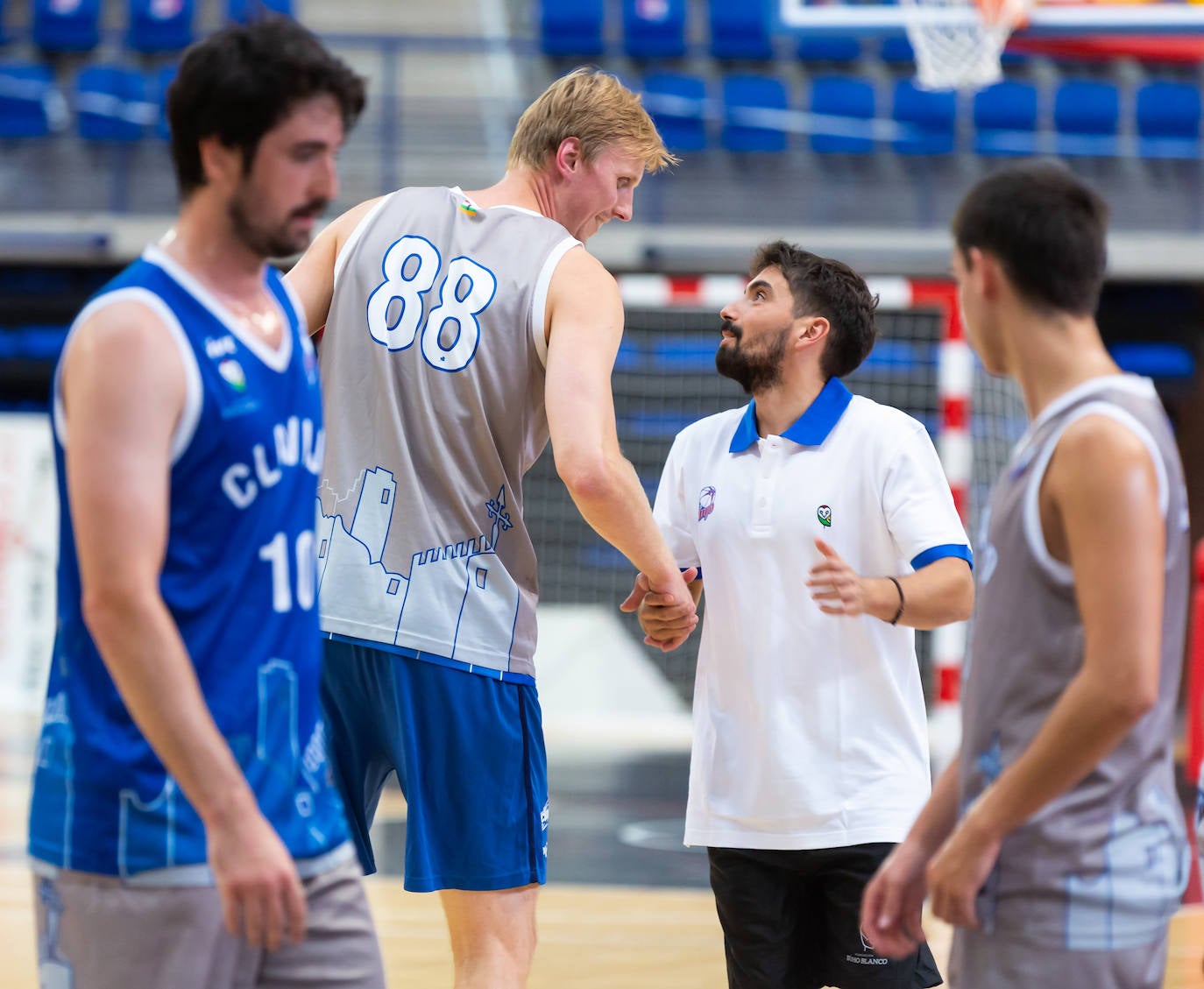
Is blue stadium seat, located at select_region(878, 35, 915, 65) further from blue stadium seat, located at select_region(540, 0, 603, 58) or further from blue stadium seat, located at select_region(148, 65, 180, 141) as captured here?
blue stadium seat, located at select_region(148, 65, 180, 141)

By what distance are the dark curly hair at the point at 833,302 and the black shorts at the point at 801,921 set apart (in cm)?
100

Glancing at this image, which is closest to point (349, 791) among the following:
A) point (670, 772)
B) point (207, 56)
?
point (207, 56)

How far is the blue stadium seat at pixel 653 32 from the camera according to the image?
14727mm

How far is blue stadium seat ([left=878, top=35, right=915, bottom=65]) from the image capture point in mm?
14719

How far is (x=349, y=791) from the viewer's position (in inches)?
109

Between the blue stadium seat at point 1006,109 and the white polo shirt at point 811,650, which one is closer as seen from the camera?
the white polo shirt at point 811,650

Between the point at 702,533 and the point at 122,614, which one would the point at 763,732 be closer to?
the point at 702,533

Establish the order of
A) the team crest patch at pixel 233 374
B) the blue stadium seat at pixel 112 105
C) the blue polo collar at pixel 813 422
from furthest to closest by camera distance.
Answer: the blue stadium seat at pixel 112 105, the blue polo collar at pixel 813 422, the team crest patch at pixel 233 374

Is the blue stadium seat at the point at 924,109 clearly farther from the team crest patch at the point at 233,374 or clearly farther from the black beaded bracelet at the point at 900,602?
the team crest patch at the point at 233,374

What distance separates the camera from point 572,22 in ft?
48.5

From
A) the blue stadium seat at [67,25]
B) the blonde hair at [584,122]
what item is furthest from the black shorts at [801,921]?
the blue stadium seat at [67,25]

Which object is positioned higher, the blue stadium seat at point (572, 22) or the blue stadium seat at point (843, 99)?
the blue stadium seat at point (572, 22)

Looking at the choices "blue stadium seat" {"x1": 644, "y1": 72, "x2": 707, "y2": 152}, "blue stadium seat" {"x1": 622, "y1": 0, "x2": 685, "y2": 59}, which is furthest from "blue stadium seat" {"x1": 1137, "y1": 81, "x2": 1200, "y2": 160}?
"blue stadium seat" {"x1": 622, "y1": 0, "x2": 685, "y2": 59}

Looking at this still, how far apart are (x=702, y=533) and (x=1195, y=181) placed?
11.4 metres
